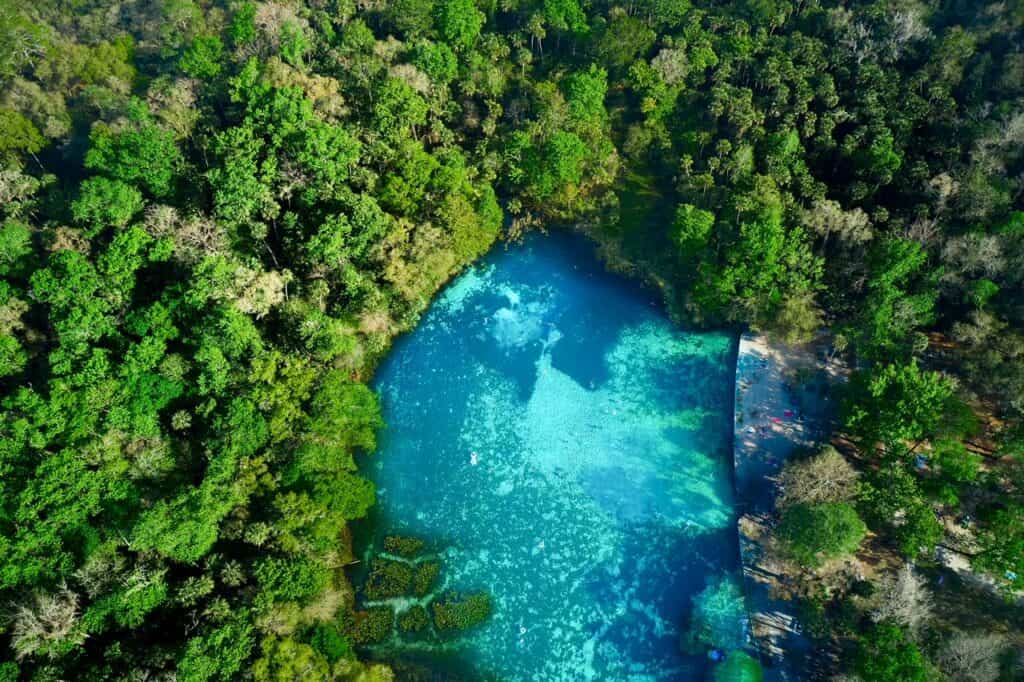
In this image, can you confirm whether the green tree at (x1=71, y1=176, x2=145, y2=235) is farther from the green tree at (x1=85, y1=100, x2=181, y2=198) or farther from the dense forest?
the green tree at (x1=85, y1=100, x2=181, y2=198)

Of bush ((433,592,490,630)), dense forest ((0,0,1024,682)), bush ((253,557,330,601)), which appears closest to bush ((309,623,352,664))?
dense forest ((0,0,1024,682))

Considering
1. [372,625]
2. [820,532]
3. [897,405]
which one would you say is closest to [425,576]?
[372,625]

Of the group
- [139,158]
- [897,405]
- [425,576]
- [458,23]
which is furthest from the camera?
[458,23]

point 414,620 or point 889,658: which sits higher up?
point 889,658

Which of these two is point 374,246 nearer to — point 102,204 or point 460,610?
point 102,204

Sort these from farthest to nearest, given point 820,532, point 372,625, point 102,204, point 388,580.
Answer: point 102,204 → point 388,580 → point 372,625 → point 820,532

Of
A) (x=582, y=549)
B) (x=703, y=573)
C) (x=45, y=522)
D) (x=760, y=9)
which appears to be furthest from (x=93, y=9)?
(x=703, y=573)

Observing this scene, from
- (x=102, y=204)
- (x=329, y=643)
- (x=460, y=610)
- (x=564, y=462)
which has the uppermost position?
(x=102, y=204)
